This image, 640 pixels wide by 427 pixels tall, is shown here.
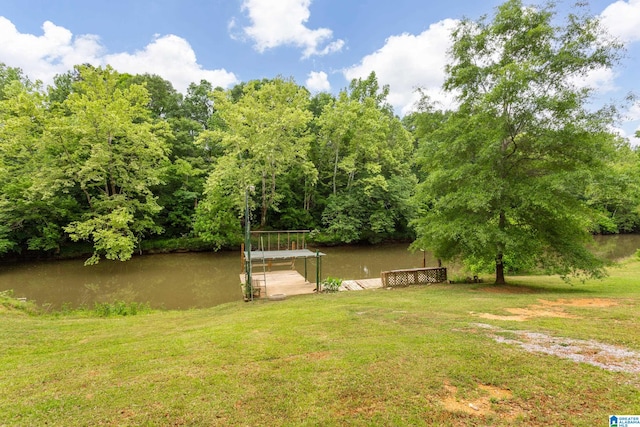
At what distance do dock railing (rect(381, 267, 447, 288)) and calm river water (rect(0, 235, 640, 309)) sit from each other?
949 mm

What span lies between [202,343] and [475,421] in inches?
157

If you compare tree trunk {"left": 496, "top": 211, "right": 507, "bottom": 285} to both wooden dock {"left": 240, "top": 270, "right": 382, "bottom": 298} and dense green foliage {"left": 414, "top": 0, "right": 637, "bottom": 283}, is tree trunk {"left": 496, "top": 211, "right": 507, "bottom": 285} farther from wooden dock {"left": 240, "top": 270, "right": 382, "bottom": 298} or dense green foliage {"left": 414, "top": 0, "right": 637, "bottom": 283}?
wooden dock {"left": 240, "top": 270, "right": 382, "bottom": 298}

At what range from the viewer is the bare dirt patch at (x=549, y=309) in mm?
6128

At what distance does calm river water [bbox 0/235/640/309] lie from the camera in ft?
39.6

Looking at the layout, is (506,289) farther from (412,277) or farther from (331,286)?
(331,286)

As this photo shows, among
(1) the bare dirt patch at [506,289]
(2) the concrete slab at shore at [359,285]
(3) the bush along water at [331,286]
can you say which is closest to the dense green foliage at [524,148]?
(1) the bare dirt patch at [506,289]

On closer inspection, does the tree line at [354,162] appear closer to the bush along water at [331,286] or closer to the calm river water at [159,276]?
the calm river water at [159,276]

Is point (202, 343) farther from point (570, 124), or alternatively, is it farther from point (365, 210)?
point (365, 210)

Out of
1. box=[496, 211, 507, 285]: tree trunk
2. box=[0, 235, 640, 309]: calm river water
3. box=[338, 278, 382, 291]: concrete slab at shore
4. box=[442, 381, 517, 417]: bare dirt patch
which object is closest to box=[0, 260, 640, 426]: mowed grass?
box=[442, 381, 517, 417]: bare dirt patch

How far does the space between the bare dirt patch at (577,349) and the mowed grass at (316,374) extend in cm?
16

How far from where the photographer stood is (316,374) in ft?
11.6

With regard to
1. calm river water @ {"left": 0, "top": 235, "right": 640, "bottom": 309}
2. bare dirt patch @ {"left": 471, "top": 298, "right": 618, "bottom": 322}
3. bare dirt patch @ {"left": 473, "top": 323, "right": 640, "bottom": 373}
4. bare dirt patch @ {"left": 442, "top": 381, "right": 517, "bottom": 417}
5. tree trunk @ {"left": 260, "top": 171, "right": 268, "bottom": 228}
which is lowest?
calm river water @ {"left": 0, "top": 235, "right": 640, "bottom": 309}

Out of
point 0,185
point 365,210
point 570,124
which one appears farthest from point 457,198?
point 0,185

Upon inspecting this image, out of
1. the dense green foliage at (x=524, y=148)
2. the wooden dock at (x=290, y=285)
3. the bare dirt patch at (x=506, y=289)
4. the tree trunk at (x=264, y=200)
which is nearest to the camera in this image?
the dense green foliage at (x=524, y=148)
